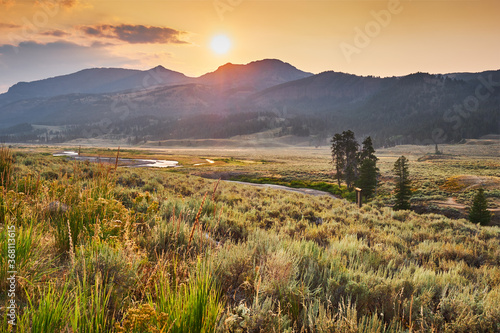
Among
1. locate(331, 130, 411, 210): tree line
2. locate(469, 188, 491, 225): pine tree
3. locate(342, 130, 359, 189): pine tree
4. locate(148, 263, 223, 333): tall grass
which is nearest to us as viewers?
locate(148, 263, 223, 333): tall grass

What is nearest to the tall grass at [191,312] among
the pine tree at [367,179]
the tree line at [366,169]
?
the tree line at [366,169]

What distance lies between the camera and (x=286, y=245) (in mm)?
5203

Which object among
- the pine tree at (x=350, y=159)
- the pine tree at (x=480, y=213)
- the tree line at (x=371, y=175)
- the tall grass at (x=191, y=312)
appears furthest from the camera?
the pine tree at (x=350, y=159)

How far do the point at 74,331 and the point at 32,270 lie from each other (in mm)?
1625

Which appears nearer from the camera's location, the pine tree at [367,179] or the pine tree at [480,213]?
the pine tree at [480,213]

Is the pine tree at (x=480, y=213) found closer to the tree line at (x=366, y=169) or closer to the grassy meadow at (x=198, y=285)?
the tree line at (x=366, y=169)

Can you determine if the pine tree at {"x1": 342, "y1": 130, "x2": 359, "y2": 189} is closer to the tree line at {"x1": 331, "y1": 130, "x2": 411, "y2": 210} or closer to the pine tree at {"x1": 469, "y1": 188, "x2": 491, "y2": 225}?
the tree line at {"x1": 331, "y1": 130, "x2": 411, "y2": 210}

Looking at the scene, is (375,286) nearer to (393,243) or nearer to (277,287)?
(277,287)

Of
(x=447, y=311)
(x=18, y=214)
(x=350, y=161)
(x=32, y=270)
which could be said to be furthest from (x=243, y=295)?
(x=350, y=161)

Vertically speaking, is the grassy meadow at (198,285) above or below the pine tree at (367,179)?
above

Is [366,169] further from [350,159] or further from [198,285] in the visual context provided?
[198,285]

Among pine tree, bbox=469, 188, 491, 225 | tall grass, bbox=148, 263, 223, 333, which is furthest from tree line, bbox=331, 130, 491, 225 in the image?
tall grass, bbox=148, 263, 223, 333

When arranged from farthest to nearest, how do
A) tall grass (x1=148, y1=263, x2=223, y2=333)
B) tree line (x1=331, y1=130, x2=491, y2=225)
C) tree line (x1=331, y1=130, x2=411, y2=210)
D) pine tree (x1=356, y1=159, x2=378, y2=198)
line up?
pine tree (x1=356, y1=159, x2=378, y2=198)
tree line (x1=331, y1=130, x2=411, y2=210)
tree line (x1=331, y1=130, x2=491, y2=225)
tall grass (x1=148, y1=263, x2=223, y2=333)

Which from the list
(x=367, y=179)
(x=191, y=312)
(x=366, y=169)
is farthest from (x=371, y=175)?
(x=191, y=312)
